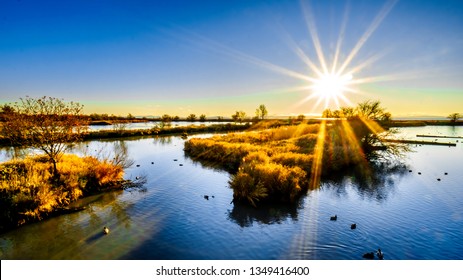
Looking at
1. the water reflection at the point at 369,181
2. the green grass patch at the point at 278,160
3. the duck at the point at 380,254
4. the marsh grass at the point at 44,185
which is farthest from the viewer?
the water reflection at the point at 369,181

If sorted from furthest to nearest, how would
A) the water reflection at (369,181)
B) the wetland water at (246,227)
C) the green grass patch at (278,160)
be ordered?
the water reflection at (369,181) → the green grass patch at (278,160) → the wetland water at (246,227)

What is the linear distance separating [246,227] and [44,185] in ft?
29.7

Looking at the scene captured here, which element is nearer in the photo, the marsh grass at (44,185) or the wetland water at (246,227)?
the wetland water at (246,227)

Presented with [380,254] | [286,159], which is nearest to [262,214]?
[380,254]

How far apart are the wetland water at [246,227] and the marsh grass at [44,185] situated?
28.1 inches

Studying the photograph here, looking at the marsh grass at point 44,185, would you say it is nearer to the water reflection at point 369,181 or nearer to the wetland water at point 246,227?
the wetland water at point 246,227

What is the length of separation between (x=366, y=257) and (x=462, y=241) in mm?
4086

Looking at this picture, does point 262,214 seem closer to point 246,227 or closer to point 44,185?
point 246,227

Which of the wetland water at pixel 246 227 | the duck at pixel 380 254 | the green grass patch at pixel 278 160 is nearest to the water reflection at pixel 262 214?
the wetland water at pixel 246 227

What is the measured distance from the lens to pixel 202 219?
11156mm

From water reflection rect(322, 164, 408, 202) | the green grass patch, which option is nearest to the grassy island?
the green grass patch

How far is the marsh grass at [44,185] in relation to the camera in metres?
10.3

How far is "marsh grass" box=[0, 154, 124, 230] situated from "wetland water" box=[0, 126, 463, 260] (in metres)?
0.71
